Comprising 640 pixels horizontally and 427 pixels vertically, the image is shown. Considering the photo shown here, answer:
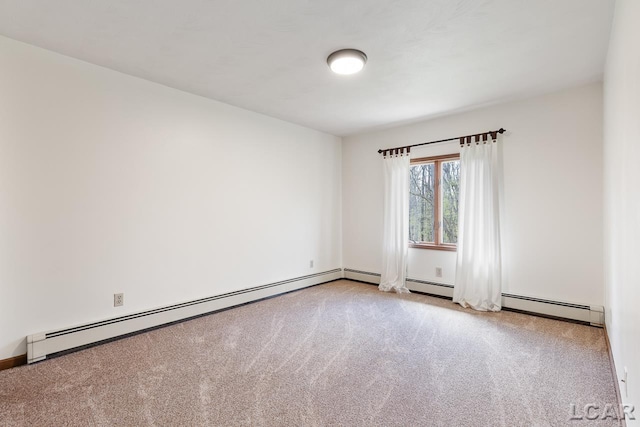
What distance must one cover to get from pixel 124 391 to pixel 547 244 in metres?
4.27

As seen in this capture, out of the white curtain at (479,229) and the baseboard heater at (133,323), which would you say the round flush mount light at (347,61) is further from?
the baseboard heater at (133,323)

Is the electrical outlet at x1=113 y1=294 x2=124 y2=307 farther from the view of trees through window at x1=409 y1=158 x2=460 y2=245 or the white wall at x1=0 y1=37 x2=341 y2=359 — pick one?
the view of trees through window at x1=409 y1=158 x2=460 y2=245

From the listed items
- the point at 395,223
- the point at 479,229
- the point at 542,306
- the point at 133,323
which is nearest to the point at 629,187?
the point at 479,229

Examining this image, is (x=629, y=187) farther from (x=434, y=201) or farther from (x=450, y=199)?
(x=434, y=201)

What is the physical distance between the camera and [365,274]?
17.5 feet

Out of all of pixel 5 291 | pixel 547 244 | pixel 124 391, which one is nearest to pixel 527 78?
pixel 547 244

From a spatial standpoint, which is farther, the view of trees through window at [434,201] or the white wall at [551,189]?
the view of trees through window at [434,201]

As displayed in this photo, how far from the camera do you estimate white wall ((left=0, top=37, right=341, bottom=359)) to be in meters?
2.52

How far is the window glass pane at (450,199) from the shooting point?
4406 mm

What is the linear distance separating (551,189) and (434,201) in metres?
1.42

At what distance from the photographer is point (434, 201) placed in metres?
4.61

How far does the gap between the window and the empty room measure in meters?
0.03

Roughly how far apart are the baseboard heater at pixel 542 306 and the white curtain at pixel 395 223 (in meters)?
0.34

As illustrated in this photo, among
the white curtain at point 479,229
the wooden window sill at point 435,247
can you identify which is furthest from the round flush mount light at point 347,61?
the wooden window sill at point 435,247
